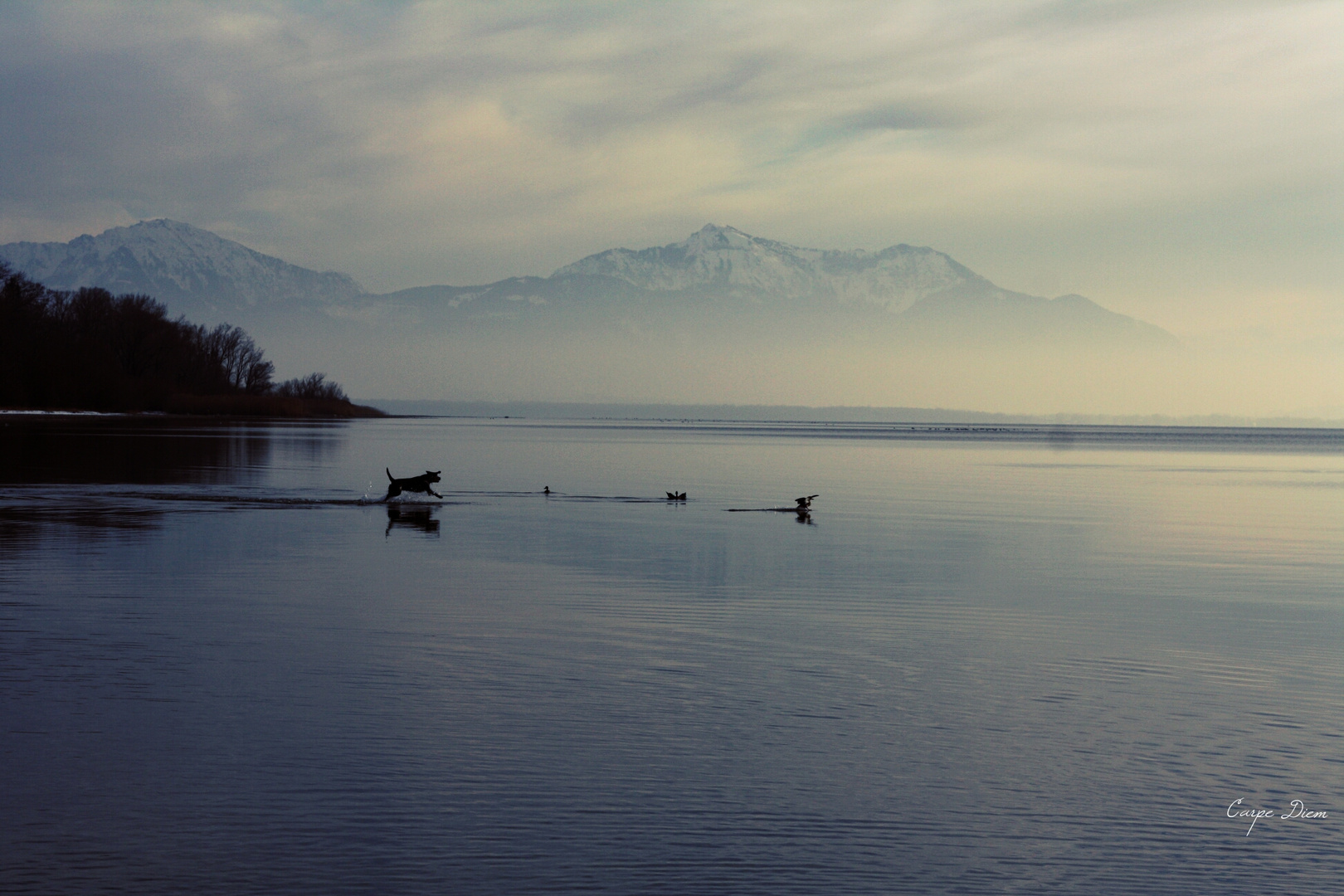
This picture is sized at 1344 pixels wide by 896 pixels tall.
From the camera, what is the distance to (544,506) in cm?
4150

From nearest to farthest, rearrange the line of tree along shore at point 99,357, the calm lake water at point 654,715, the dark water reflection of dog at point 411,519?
1. the calm lake water at point 654,715
2. the dark water reflection of dog at point 411,519
3. the line of tree along shore at point 99,357

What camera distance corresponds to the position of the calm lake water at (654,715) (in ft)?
29.2

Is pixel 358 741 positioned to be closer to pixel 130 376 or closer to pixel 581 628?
pixel 581 628

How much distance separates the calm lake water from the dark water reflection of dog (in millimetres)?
2919

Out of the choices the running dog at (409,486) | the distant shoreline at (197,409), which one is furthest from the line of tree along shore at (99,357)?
the running dog at (409,486)

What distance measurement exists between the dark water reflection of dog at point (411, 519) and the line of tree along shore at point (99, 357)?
4908 inches

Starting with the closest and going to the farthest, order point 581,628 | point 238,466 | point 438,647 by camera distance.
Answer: point 438,647, point 581,628, point 238,466

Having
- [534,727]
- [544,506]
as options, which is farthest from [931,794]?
[544,506]

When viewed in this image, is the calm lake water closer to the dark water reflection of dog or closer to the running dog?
the dark water reflection of dog

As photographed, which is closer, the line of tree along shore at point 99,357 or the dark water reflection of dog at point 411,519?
the dark water reflection of dog at point 411,519

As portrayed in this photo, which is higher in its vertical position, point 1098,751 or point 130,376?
point 130,376

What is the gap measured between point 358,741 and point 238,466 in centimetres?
5248

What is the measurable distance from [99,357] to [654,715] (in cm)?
16471

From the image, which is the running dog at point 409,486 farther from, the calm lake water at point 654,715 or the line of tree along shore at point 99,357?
the line of tree along shore at point 99,357
